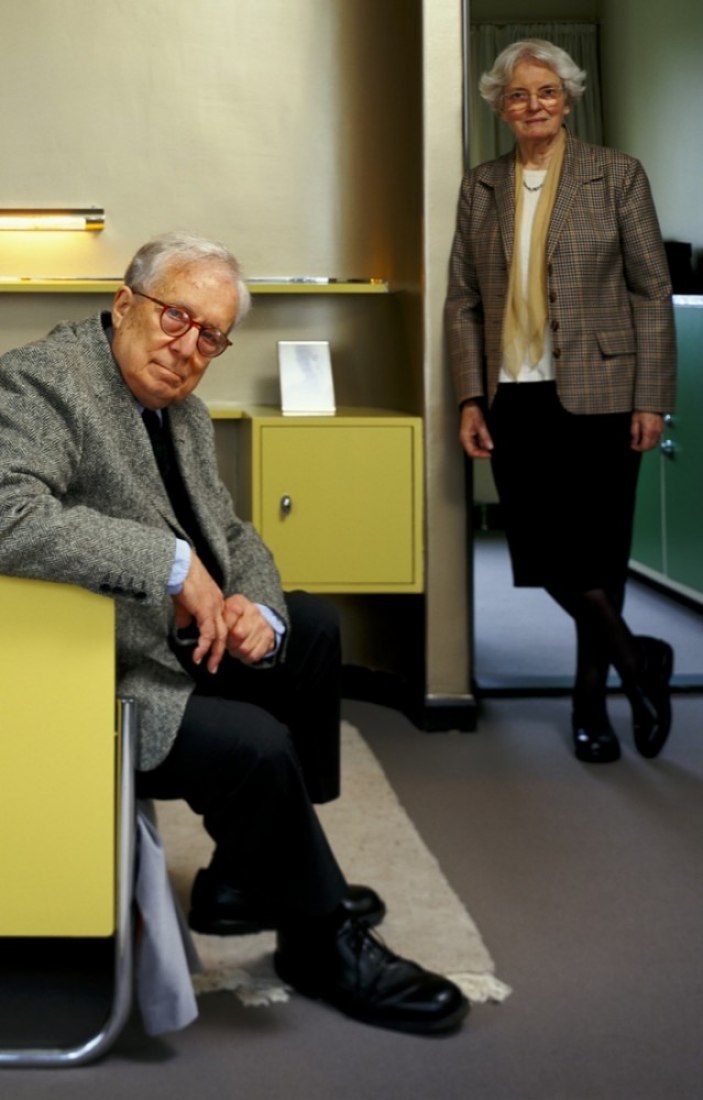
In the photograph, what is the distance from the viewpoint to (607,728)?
3.72 m

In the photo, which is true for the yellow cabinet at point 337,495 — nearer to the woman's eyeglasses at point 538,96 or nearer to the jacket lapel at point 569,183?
the jacket lapel at point 569,183

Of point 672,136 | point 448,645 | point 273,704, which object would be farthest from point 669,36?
point 273,704

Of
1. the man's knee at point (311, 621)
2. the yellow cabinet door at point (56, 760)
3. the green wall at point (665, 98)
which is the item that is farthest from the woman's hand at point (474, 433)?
the yellow cabinet door at point (56, 760)

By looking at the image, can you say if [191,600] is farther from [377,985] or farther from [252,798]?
[377,985]

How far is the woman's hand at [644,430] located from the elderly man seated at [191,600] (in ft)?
4.73

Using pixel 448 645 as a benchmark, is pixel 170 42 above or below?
above

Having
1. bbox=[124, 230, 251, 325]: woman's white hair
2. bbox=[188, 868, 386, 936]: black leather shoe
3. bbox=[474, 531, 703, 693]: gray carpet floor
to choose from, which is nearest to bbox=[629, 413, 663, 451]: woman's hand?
bbox=[474, 531, 703, 693]: gray carpet floor

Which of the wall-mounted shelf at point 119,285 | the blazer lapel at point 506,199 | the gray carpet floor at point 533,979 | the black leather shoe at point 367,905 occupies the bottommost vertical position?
the gray carpet floor at point 533,979

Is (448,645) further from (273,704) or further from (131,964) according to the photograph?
(131,964)

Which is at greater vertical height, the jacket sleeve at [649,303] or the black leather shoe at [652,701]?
the jacket sleeve at [649,303]

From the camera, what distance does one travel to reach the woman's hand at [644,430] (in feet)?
12.0

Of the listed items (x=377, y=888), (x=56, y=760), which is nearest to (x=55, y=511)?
(x=56, y=760)

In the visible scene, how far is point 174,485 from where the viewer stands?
7.76ft

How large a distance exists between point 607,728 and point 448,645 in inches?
19.2
